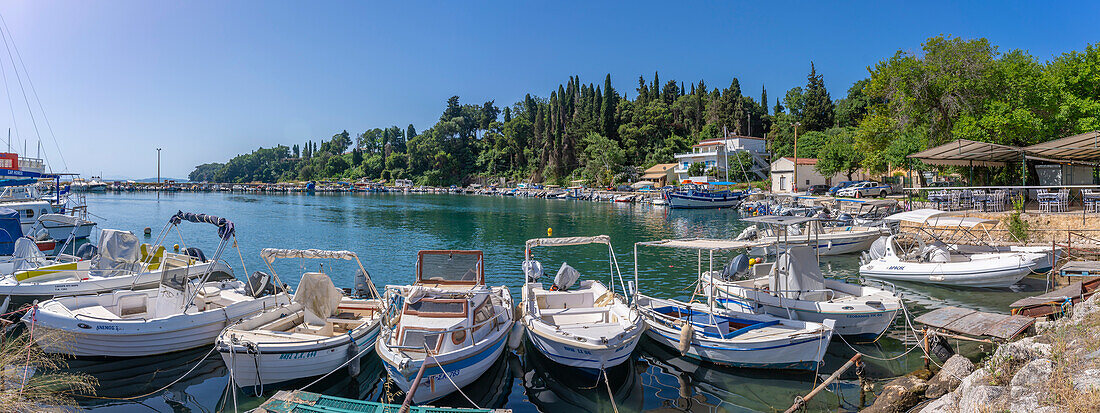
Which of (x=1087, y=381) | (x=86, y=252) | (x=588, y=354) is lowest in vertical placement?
(x=588, y=354)

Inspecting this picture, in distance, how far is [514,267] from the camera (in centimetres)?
2741

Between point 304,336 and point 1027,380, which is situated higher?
point 1027,380

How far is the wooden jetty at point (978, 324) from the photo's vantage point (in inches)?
432

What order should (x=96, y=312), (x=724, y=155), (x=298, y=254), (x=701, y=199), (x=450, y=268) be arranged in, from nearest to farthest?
(x=96, y=312), (x=450, y=268), (x=298, y=254), (x=701, y=199), (x=724, y=155)

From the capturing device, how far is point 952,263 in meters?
19.8

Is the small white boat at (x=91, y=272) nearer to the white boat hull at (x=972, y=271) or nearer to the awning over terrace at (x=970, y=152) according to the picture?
the white boat hull at (x=972, y=271)

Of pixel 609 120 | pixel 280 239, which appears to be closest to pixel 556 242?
pixel 280 239

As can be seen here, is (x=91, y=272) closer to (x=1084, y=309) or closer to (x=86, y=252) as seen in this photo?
(x=86, y=252)

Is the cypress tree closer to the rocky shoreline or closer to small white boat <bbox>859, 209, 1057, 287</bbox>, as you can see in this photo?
small white boat <bbox>859, 209, 1057, 287</bbox>

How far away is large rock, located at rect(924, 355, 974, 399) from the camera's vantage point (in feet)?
32.1

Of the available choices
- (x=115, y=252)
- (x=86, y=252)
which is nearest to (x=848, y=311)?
(x=115, y=252)

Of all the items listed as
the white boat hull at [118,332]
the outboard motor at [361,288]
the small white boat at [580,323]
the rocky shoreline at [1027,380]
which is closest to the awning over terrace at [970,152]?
the rocky shoreline at [1027,380]

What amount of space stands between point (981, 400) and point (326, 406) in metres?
9.71

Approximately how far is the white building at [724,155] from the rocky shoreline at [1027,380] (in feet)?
239
